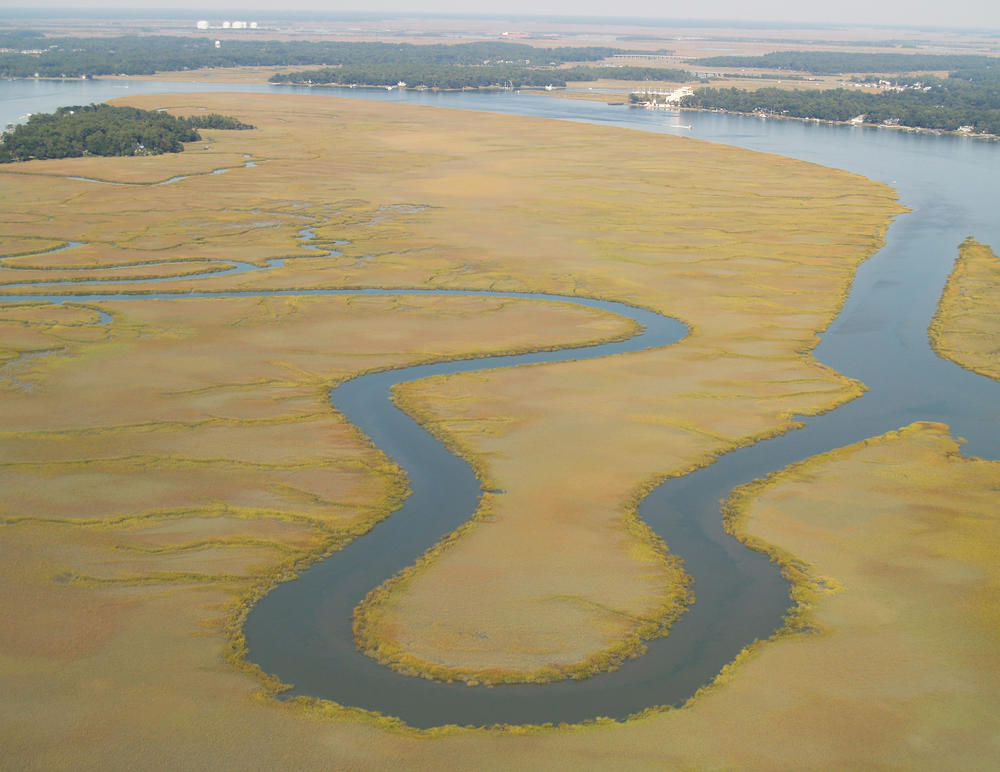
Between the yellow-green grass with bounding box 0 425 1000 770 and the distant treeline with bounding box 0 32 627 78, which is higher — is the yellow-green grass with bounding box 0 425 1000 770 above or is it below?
below

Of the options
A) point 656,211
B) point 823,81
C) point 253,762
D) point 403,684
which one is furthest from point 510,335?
point 823,81

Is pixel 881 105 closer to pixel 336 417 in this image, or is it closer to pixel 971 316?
pixel 971 316

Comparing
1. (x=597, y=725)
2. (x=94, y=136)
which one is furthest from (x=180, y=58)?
(x=597, y=725)

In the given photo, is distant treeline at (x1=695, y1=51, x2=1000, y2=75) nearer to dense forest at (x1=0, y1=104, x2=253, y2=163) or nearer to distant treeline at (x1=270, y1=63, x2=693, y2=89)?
distant treeline at (x1=270, y1=63, x2=693, y2=89)

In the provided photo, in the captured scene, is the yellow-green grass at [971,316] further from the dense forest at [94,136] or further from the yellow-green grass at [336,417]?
the dense forest at [94,136]

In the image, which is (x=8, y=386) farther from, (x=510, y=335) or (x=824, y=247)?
(x=824, y=247)

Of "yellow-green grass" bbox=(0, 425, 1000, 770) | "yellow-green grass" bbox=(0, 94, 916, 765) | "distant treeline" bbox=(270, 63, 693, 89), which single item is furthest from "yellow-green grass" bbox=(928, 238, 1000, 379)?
"distant treeline" bbox=(270, 63, 693, 89)

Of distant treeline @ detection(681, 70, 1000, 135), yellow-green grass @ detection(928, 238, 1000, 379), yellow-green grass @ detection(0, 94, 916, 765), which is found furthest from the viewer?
distant treeline @ detection(681, 70, 1000, 135)
